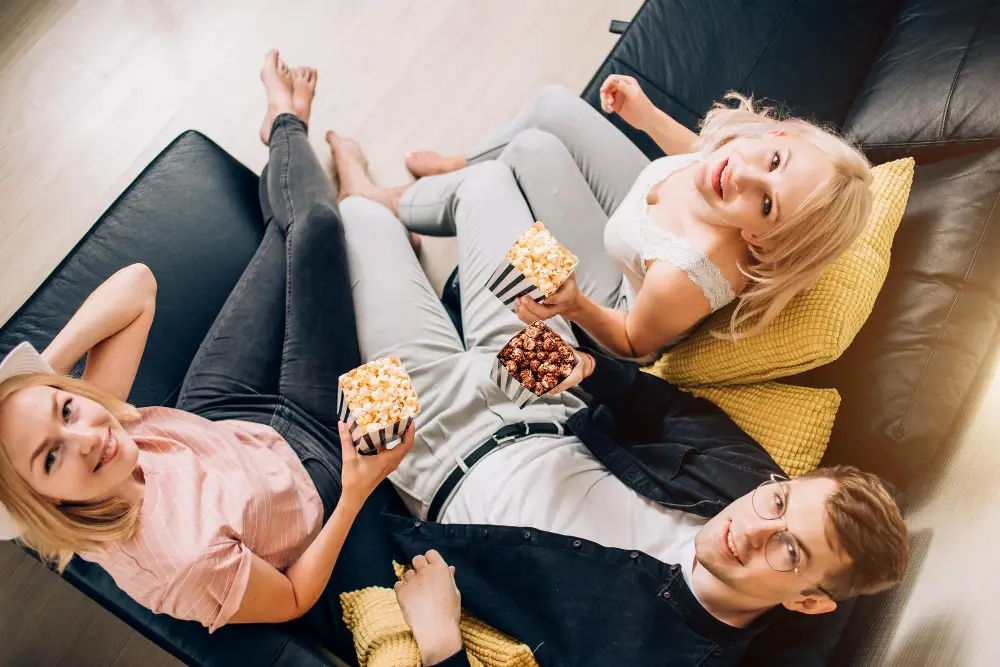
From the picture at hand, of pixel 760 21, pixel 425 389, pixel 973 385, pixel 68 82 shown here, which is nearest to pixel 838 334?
pixel 973 385

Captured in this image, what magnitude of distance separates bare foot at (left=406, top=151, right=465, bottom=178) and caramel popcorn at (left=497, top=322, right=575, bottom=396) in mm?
1142

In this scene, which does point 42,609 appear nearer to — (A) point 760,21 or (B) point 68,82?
(B) point 68,82

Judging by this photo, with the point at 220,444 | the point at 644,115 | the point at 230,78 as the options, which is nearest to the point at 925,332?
the point at 644,115

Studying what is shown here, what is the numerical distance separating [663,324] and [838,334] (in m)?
0.38

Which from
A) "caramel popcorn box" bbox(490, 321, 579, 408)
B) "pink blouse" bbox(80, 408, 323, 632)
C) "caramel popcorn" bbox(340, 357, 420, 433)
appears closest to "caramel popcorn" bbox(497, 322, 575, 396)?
"caramel popcorn box" bbox(490, 321, 579, 408)

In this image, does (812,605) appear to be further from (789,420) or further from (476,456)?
(476,456)

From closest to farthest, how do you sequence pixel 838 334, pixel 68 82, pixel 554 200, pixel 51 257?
1. pixel 838 334
2. pixel 554 200
3. pixel 51 257
4. pixel 68 82

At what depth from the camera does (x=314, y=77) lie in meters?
2.43

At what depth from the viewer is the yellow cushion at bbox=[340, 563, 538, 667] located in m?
1.33

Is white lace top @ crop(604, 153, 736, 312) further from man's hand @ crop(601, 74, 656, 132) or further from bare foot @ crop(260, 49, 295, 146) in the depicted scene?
bare foot @ crop(260, 49, 295, 146)

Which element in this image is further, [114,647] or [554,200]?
[554,200]

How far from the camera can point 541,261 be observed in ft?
4.58

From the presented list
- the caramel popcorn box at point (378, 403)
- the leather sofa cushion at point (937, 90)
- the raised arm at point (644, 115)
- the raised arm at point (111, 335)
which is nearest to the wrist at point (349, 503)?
the caramel popcorn box at point (378, 403)

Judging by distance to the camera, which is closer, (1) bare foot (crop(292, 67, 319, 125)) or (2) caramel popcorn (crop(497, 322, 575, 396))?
(2) caramel popcorn (crop(497, 322, 575, 396))
